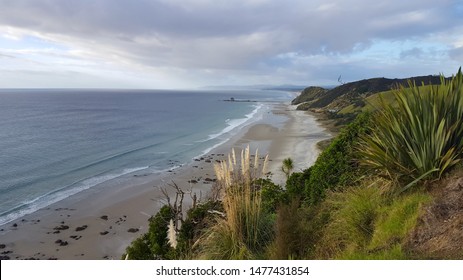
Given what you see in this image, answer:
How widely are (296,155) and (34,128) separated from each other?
140 ft

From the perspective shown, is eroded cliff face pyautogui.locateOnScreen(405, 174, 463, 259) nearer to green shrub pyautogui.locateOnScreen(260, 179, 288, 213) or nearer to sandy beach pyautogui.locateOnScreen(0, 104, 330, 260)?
green shrub pyautogui.locateOnScreen(260, 179, 288, 213)

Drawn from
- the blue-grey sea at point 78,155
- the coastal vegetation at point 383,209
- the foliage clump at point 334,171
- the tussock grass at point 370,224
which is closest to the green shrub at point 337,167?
the foliage clump at point 334,171

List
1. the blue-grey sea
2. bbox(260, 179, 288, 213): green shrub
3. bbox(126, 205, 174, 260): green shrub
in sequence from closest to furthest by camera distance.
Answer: bbox(126, 205, 174, 260): green shrub
bbox(260, 179, 288, 213): green shrub
the blue-grey sea

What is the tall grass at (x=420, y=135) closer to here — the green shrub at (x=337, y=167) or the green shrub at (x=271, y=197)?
the green shrub at (x=337, y=167)

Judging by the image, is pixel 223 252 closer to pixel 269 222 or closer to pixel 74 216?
pixel 269 222

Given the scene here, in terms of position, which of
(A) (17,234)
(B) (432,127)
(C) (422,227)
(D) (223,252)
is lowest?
(A) (17,234)

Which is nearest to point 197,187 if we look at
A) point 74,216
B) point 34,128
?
point 74,216

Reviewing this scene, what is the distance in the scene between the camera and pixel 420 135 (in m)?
5.28

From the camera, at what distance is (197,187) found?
23766 millimetres

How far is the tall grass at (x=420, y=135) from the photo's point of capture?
5121 mm

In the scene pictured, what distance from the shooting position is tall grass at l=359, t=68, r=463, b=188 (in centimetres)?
512

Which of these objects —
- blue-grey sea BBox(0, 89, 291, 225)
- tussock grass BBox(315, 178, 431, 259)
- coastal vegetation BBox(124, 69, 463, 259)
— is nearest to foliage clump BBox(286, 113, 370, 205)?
coastal vegetation BBox(124, 69, 463, 259)

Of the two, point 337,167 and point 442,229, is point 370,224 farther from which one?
point 337,167

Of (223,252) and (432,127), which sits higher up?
(432,127)
